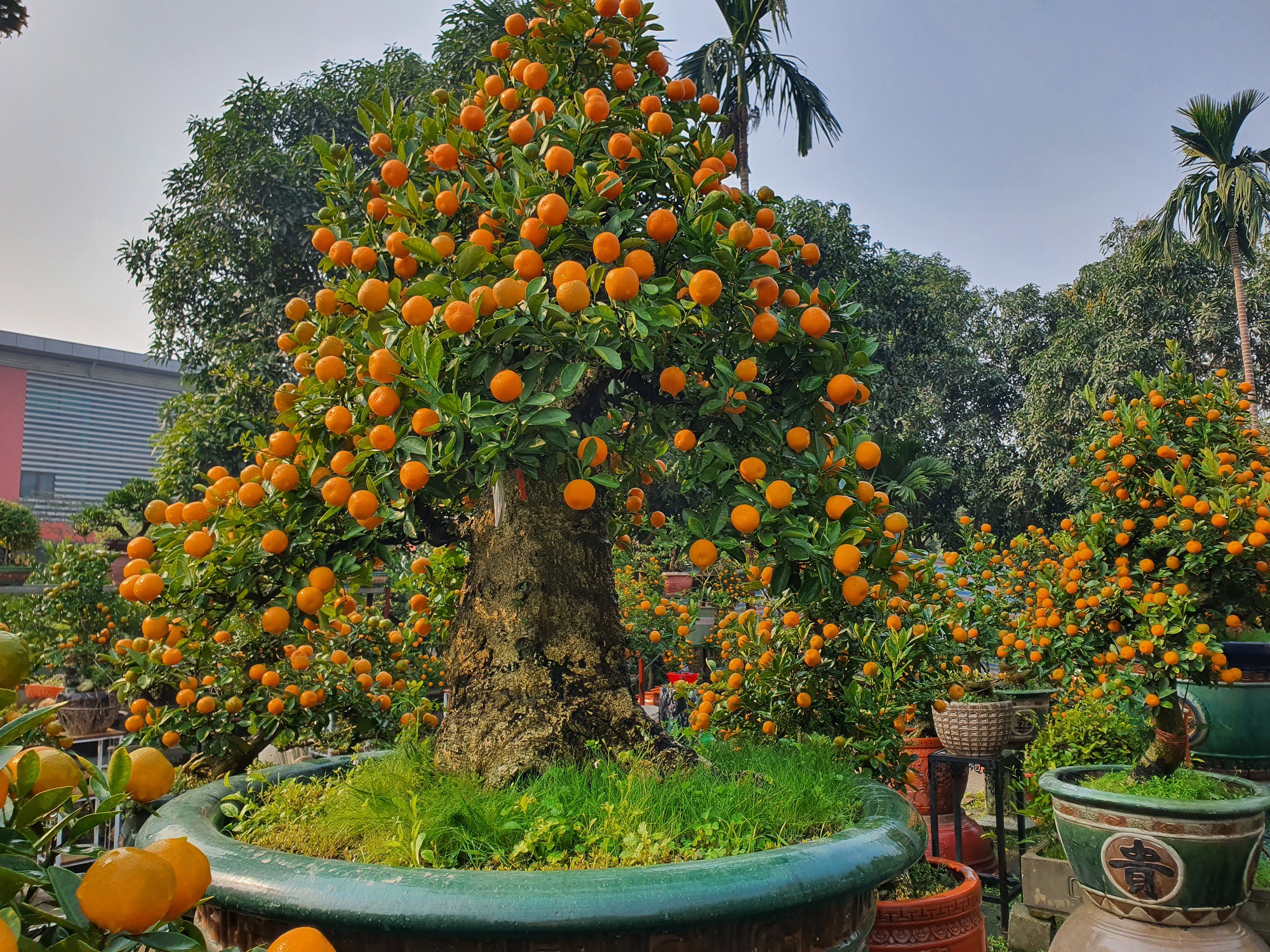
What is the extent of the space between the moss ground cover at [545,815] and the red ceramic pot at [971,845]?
2.91 metres

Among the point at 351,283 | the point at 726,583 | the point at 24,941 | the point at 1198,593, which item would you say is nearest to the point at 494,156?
the point at 351,283

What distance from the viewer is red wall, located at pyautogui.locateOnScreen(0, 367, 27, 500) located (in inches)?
618

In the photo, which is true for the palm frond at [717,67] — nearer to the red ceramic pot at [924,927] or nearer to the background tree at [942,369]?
the background tree at [942,369]

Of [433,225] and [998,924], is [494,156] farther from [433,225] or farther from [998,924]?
[998,924]

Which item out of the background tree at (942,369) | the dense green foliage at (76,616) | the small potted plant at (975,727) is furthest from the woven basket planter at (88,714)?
the background tree at (942,369)

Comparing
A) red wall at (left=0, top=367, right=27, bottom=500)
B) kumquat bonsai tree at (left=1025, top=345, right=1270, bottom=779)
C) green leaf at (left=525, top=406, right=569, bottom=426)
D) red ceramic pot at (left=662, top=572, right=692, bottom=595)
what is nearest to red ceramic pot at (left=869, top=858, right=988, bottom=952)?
kumquat bonsai tree at (left=1025, top=345, right=1270, bottom=779)

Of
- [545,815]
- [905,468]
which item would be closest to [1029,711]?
[545,815]

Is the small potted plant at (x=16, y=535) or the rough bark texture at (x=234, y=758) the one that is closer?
the rough bark texture at (x=234, y=758)

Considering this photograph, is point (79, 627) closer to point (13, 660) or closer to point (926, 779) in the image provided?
point (926, 779)

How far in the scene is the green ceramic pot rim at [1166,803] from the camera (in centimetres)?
273

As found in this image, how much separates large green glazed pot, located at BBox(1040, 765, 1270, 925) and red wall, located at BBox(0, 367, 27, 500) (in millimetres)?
18606

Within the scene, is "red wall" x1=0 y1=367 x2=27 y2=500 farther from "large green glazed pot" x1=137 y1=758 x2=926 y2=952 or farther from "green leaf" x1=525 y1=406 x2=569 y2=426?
"green leaf" x1=525 y1=406 x2=569 y2=426

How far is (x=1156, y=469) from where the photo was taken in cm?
320

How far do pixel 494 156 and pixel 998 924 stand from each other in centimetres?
403
